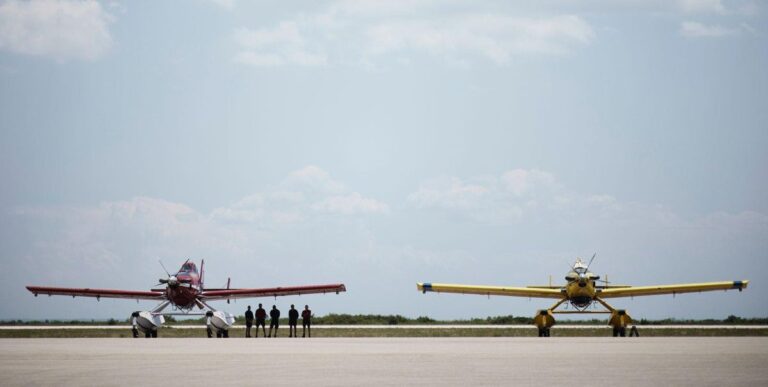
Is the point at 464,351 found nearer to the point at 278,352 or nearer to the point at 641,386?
the point at 278,352

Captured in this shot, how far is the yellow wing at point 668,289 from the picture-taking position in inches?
1560

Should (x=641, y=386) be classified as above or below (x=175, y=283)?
below

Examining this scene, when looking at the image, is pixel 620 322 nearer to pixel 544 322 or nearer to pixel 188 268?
pixel 544 322

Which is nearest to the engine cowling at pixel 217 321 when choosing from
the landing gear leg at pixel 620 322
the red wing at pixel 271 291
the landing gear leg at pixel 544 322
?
the red wing at pixel 271 291

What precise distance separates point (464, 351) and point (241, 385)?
917 cm

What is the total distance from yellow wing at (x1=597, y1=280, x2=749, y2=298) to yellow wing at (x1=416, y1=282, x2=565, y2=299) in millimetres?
2375

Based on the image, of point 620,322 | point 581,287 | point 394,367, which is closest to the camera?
point 394,367

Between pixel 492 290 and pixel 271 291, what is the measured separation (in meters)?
11.0

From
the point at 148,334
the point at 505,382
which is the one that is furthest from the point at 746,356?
the point at 148,334

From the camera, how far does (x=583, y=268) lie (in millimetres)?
39469

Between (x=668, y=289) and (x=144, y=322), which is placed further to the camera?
(x=668, y=289)

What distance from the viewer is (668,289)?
4069 centimetres

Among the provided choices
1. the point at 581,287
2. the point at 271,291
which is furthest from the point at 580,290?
the point at 271,291

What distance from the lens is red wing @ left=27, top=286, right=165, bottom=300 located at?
44.1 metres
